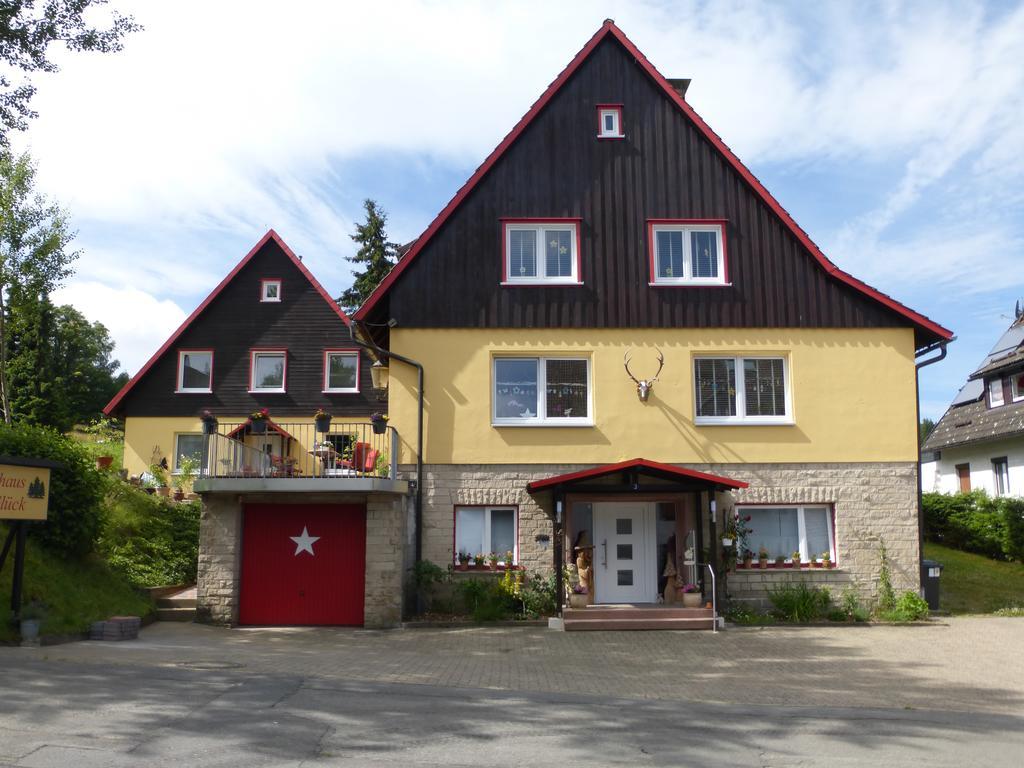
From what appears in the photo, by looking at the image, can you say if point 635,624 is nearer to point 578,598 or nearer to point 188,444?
point 578,598

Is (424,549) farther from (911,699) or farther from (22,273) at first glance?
(22,273)

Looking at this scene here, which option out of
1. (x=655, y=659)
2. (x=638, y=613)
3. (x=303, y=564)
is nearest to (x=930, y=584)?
(x=638, y=613)

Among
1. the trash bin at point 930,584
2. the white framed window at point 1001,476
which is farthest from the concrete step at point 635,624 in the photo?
the white framed window at point 1001,476

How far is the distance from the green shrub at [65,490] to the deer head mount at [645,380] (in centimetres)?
955

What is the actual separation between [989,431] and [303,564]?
21262 millimetres

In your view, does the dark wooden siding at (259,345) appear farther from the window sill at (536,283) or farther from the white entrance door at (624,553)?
the white entrance door at (624,553)

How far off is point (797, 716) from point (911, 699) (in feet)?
6.09

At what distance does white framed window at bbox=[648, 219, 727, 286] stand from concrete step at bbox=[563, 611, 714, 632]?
638 cm

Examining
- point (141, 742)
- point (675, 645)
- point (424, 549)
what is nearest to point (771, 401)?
point (675, 645)

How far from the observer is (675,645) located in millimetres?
14312

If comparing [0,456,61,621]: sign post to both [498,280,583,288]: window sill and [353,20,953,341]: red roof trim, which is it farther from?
[498,280,583,288]: window sill

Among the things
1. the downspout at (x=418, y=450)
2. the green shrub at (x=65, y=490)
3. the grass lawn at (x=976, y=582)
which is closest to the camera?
the green shrub at (x=65, y=490)

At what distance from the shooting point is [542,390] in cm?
1789

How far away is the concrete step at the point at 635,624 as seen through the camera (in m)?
15.9
